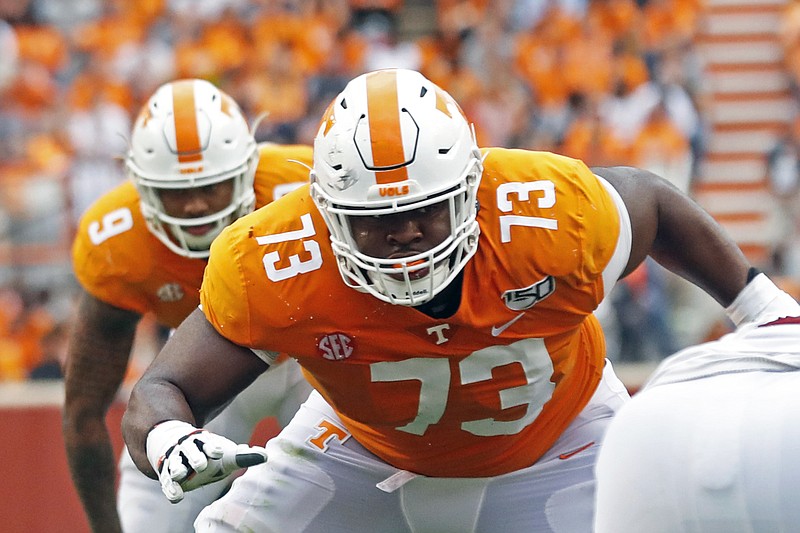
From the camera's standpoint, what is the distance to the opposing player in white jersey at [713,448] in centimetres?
182

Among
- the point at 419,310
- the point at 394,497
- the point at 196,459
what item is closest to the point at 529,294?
the point at 419,310

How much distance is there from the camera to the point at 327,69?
10.0m

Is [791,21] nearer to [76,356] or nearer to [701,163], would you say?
[701,163]

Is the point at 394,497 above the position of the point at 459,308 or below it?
below

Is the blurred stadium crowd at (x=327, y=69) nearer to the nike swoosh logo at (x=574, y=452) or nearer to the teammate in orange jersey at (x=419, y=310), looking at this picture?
the nike swoosh logo at (x=574, y=452)

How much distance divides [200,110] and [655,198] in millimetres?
1630

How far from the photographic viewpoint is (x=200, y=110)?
4203mm

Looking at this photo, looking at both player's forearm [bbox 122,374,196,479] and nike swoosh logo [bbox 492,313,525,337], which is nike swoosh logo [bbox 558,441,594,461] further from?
player's forearm [bbox 122,374,196,479]

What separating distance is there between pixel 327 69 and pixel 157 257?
6.16m

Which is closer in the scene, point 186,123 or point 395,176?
point 395,176

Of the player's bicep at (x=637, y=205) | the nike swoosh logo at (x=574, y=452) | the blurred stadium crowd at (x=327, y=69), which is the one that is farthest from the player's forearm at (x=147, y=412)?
the blurred stadium crowd at (x=327, y=69)

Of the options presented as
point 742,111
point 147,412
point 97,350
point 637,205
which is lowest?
point 742,111

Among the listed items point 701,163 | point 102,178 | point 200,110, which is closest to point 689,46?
point 701,163

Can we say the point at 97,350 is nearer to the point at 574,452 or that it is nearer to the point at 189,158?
the point at 189,158
